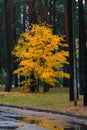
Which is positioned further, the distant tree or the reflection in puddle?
the distant tree

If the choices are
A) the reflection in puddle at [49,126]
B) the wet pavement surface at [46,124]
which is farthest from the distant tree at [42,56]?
the reflection in puddle at [49,126]

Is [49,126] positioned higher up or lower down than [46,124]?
higher up

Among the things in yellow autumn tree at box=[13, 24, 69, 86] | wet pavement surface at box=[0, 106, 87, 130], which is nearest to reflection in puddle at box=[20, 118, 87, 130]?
wet pavement surface at box=[0, 106, 87, 130]

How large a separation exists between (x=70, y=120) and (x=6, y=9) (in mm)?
34696

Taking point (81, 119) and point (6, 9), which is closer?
point (81, 119)

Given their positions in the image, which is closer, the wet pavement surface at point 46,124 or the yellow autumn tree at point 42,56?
the wet pavement surface at point 46,124

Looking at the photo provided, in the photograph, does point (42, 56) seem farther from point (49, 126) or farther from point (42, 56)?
point (49, 126)

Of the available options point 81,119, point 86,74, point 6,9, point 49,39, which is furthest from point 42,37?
point 81,119

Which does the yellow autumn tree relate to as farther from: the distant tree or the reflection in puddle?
the reflection in puddle

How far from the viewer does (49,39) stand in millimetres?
45969

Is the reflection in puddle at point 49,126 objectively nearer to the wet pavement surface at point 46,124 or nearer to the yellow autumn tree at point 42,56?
the wet pavement surface at point 46,124

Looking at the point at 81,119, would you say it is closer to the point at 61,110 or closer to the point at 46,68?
the point at 61,110

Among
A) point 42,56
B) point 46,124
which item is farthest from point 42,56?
point 46,124

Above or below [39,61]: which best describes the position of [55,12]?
above
